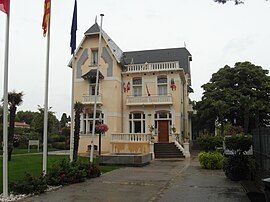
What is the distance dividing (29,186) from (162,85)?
66.7ft

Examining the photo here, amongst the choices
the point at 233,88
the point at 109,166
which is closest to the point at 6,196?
the point at 109,166

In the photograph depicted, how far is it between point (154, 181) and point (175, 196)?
2908 millimetres

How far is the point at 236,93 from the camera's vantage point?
3019 centimetres

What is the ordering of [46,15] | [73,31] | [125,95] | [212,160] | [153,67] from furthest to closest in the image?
[125,95], [153,67], [212,160], [73,31], [46,15]

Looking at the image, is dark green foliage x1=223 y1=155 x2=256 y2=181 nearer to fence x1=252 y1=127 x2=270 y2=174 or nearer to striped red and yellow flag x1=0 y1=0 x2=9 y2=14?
fence x1=252 y1=127 x2=270 y2=174

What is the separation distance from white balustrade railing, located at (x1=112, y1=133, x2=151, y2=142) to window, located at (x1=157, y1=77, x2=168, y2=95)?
4865 millimetres

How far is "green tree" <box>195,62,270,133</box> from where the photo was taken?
1172 inches

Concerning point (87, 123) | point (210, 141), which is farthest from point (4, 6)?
point (87, 123)

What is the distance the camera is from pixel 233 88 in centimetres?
3178

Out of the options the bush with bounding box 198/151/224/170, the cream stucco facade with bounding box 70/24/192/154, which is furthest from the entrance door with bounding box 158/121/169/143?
the bush with bounding box 198/151/224/170

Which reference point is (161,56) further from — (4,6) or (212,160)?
(4,6)

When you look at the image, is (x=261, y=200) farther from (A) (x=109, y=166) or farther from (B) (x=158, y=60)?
(B) (x=158, y=60)

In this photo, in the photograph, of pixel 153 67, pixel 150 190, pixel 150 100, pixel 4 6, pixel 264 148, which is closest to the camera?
pixel 4 6

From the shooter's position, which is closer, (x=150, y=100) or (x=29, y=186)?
(x=29, y=186)
